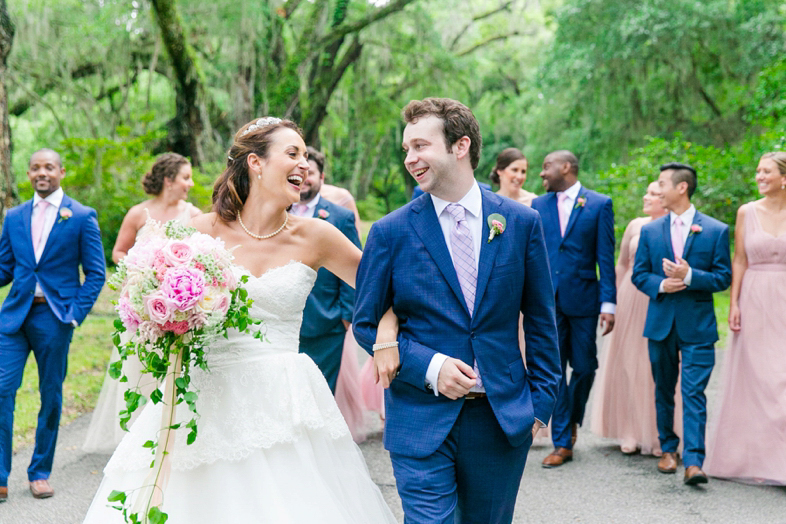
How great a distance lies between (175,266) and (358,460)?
1333 mm

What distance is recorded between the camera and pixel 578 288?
6.91 m

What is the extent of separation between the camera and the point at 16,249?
6.24 meters

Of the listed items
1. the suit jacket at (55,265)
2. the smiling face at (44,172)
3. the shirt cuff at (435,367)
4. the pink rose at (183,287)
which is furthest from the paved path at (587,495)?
the pink rose at (183,287)

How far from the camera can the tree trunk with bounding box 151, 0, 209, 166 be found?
49.0 ft

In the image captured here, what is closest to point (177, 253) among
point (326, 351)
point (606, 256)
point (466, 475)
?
point (466, 475)

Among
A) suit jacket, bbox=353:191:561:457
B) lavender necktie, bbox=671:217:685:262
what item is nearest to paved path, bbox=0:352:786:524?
lavender necktie, bbox=671:217:685:262

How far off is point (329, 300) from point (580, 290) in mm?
2103

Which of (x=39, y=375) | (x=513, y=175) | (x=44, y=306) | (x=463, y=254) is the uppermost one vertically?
(x=513, y=175)

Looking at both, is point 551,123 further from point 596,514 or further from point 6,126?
point 596,514

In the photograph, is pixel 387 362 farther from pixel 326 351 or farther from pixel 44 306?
pixel 44 306

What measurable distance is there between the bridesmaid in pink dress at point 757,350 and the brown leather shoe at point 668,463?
26 cm

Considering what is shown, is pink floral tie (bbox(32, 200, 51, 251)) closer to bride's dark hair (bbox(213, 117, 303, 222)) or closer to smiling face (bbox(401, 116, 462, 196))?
bride's dark hair (bbox(213, 117, 303, 222))

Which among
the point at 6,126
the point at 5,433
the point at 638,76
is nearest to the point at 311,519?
the point at 5,433

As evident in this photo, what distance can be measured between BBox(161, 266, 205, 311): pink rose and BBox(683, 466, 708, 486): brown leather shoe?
4426 mm
